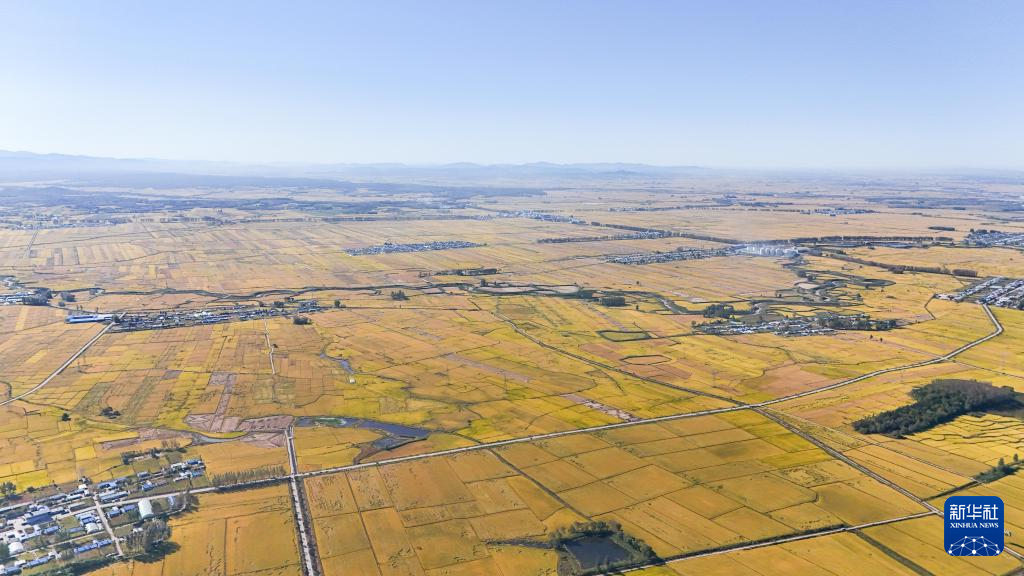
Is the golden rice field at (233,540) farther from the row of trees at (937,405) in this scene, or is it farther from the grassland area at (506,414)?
the row of trees at (937,405)

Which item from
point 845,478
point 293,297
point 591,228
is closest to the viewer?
point 845,478

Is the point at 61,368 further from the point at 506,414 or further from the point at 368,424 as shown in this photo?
the point at 506,414

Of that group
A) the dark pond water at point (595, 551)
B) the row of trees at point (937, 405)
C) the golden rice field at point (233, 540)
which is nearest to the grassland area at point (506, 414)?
the golden rice field at point (233, 540)

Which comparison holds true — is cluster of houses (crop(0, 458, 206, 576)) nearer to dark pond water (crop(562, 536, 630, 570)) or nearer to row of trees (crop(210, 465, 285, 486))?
row of trees (crop(210, 465, 285, 486))

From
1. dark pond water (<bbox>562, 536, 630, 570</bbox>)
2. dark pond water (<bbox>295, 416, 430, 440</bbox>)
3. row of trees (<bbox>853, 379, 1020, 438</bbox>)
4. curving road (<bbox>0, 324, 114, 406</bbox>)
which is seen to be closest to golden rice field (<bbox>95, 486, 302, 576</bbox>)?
dark pond water (<bbox>295, 416, 430, 440</bbox>)

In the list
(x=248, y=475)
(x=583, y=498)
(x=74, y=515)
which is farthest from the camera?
(x=248, y=475)

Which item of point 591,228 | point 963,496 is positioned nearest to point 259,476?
point 963,496

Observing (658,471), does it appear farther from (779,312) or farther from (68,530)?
(779,312)

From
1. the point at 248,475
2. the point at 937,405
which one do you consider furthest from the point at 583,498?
the point at 937,405
